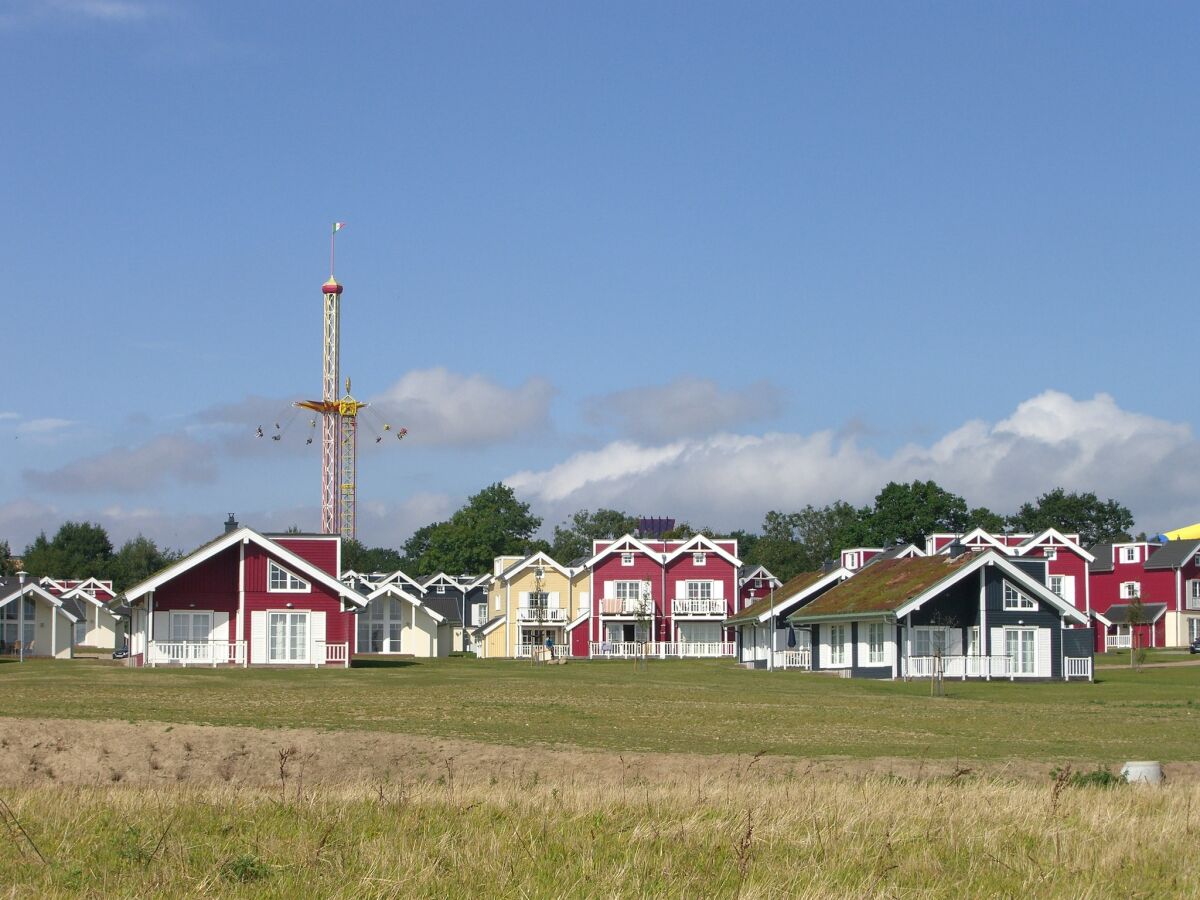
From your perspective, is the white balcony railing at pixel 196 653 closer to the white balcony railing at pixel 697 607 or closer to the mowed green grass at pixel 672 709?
→ the mowed green grass at pixel 672 709

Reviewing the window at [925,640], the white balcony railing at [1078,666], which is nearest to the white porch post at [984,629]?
the window at [925,640]

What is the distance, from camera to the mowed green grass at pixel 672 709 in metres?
29.2

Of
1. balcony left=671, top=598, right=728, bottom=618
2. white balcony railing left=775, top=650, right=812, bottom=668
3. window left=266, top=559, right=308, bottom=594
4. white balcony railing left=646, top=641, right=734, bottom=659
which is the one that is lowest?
white balcony railing left=646, top=641, right=734, bottom=659

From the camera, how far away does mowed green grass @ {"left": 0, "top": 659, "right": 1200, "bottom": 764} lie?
95.8 feet

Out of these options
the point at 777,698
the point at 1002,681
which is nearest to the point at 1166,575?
the point at 1002,681

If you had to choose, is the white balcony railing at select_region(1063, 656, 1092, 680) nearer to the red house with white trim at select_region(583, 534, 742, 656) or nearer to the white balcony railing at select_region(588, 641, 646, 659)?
the red house with white trim at select_region(583, 534, 742, 656)

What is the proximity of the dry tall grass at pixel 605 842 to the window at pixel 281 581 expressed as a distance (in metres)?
44.3

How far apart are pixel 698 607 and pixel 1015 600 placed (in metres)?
38.1

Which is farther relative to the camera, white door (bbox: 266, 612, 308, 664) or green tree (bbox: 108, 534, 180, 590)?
green tree (bbox: 108, 534, 180, 590)

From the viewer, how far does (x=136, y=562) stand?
161m

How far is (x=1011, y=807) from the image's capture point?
55.8ft

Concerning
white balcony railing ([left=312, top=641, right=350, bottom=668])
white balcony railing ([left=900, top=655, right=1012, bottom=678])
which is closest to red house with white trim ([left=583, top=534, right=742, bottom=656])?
white balcony railing ([left=312, top=641, right=350, bottom=668])

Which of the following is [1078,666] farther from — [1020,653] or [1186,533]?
[1186,533]

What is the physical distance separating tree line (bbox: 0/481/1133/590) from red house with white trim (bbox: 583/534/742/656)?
3921 centimetres
